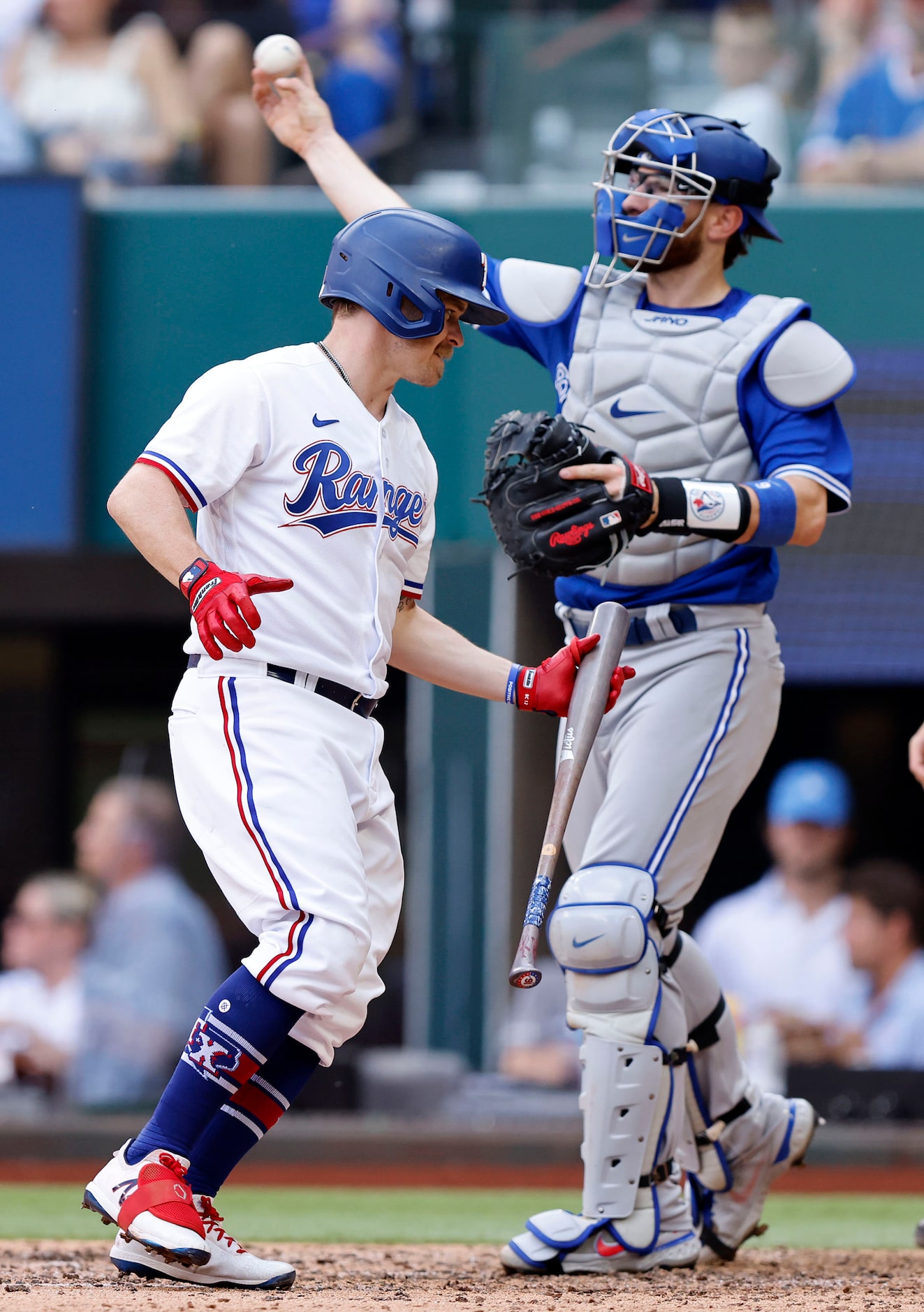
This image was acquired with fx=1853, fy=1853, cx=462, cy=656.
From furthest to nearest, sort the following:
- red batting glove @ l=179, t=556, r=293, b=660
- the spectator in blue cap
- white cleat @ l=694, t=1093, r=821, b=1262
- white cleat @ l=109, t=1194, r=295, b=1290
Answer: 1. the spectator in blue cap
2. white cleat @ l=694, t=1093, r=821, b=1262
3. white cleat @ l=109, t=1194, r=295, b=1290
4. red batting glove @ l=179, t=556, r=293, b=660

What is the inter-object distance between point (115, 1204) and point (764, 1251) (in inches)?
69.0

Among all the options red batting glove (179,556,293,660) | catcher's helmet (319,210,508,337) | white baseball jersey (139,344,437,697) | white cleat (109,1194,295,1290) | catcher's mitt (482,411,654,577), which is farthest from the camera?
catcher's mitt (482,411,654,577)

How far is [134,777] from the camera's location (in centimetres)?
947

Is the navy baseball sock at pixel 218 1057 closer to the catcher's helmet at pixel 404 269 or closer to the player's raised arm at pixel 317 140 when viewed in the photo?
the catcher's helmet at pixel 404 269

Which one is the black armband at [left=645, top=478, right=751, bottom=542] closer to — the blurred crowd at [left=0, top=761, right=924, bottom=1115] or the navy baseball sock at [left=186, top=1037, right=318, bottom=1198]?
the navy baseball sock at [left=186, top=1037, right=318, bottom=1198]

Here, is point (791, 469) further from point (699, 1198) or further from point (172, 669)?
point (172, 669)

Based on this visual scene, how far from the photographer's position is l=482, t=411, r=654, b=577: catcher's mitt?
3.36 metres

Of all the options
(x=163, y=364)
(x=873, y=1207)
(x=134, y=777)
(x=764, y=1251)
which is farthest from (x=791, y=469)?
(x=134, y=777)

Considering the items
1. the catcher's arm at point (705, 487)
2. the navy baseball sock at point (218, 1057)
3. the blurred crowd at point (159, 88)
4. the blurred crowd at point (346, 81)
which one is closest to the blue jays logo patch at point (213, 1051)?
the navy baseball sock at point (218, 1057)

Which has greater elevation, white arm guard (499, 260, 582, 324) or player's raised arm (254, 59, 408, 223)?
player's raised arm (254, 59, 408, 223)

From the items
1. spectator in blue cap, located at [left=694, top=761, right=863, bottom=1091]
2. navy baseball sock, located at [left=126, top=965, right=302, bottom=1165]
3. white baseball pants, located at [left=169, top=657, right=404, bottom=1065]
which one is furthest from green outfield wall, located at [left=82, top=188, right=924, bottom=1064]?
navy baseball sock, located at [left=126, top=965, right=302, bottom=1165]

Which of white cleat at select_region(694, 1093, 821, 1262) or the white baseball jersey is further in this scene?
white cleat at select_region(694, 1093, 821, 1262)

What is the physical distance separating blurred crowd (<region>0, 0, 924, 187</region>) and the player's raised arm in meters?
3.29

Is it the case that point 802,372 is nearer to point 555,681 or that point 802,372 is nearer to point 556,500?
point 556,500
